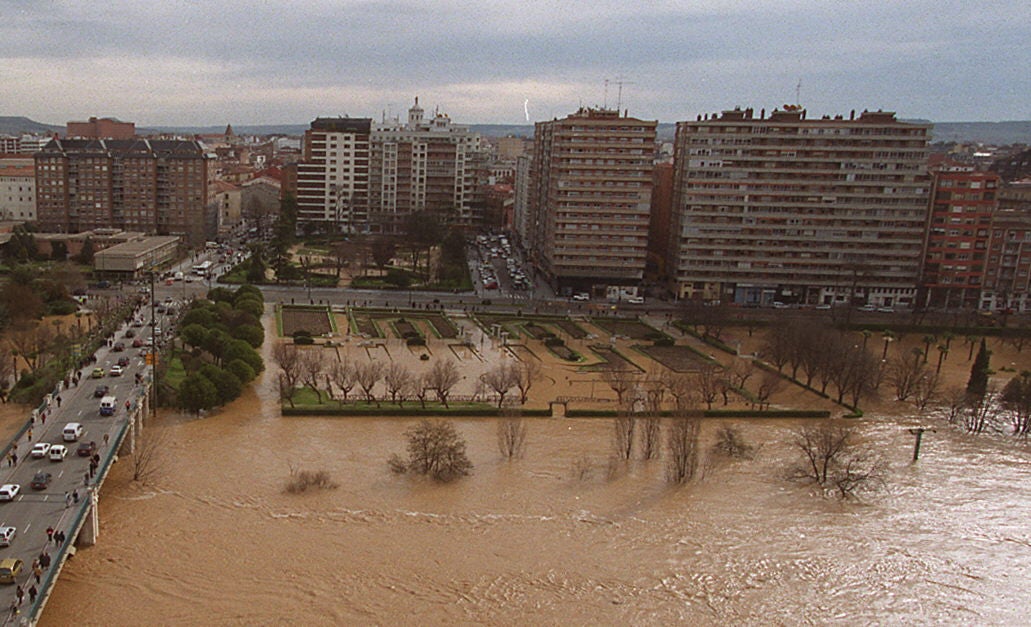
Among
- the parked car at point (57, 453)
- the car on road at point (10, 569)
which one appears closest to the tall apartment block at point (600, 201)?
the parked car at point (57, 453)

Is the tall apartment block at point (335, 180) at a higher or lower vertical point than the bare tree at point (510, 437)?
higher

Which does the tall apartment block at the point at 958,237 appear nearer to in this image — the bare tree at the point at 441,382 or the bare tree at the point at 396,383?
the bare tree at the point at 441,382

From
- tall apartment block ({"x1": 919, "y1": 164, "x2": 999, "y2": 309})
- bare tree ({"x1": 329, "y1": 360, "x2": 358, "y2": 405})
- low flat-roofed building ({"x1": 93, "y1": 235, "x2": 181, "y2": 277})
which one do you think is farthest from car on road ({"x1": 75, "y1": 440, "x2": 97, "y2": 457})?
tall apartment block ({"x1": 919, "y1": 164, "x2": 999, "y2": 309})

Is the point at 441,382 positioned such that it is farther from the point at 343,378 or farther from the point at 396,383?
the point at 343,378

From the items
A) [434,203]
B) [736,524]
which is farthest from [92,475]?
[434,203]

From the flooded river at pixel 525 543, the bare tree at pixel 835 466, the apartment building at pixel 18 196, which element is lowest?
the flooded river at pixel 525 543

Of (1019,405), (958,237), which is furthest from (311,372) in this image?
(958,237)

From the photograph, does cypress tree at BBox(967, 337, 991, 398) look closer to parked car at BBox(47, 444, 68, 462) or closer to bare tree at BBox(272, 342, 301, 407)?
bare tree at BBox(272, 342, 301, 407)
